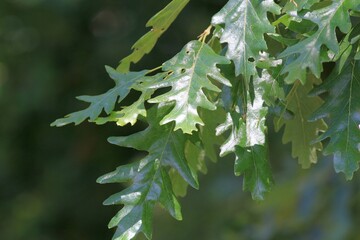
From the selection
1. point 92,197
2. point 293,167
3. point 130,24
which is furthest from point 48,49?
point 293,167

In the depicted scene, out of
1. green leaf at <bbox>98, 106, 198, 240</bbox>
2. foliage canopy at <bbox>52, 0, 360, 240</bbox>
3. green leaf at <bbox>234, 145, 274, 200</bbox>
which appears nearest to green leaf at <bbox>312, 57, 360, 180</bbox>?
foliage canopy at <bbox>52, 0, 360, 240</bbox>

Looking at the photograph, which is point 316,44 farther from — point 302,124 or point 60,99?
point 60,99

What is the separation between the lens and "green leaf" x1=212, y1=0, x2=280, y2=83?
66.3 inches

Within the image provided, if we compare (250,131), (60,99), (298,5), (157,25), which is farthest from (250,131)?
(60,99)

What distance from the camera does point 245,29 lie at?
5.63 feet

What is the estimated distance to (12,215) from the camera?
285 inches

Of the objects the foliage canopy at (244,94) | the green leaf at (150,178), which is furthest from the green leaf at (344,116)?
the green leaf at (150,178)

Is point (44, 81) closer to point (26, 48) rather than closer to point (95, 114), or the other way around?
point (26, 48)

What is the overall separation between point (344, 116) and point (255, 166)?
0.62 ft

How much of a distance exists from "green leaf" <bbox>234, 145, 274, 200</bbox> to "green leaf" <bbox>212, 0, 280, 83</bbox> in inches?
5.6

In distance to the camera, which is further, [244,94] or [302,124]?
[302,124]

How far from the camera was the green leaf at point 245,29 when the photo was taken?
1.68m

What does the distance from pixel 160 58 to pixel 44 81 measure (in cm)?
96

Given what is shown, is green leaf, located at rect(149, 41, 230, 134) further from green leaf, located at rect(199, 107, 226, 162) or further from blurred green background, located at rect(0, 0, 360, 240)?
blurred green background, located at rect(0, 0, 360, 240)
